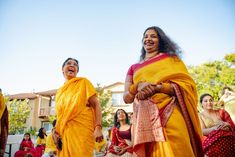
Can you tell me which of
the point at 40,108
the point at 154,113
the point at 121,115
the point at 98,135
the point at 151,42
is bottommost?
the point at 40,108

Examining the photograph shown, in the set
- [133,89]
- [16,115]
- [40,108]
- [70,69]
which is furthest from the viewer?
[40,108]

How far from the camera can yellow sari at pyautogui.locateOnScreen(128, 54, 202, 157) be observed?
2057 mm

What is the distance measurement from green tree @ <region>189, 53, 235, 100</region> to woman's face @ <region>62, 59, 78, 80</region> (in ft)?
69.4

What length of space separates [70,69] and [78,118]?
3.45 feet

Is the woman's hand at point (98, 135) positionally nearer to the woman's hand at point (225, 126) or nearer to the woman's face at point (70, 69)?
the woman's face at point (70, 69)

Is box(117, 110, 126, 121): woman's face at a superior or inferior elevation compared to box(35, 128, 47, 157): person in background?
superior

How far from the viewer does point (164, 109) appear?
7.27 ft

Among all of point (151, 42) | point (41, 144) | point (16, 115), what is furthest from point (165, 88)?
point (16, 115)

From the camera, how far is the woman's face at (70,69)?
168 inches

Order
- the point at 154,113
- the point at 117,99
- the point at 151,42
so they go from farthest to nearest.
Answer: the point at 117,99 → the point at 151,42 → the point at 154,113

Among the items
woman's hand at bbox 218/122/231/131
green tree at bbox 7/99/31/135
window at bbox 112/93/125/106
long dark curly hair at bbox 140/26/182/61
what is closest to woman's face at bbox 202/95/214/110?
woman's hand at bbox 218/122/231/131

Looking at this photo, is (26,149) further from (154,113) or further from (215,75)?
(215,75)

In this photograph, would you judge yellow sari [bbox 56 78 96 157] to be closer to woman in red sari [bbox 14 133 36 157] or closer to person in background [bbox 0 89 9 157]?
person in background [bbox 0 89 9 157]

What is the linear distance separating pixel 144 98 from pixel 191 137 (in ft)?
1.85
